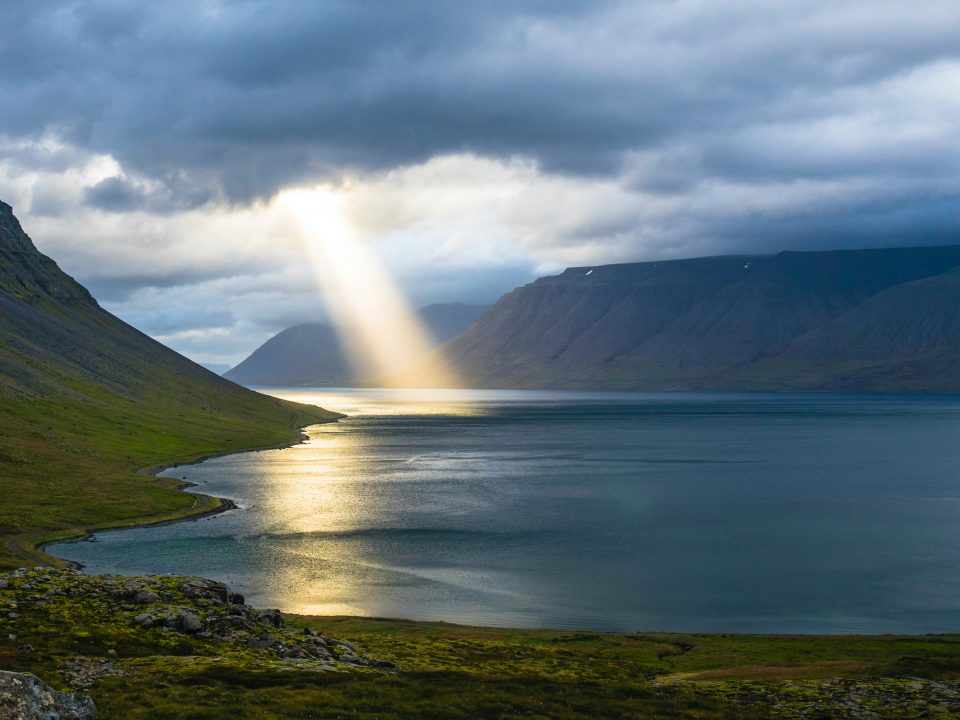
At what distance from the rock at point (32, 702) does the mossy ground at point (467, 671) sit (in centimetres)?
195

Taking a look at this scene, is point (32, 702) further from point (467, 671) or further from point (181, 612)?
point (467, 671)

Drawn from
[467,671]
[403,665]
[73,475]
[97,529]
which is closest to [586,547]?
[403,665]

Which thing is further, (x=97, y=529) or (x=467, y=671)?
(x=97, y=529)

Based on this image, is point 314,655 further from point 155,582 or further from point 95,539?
point 95,539

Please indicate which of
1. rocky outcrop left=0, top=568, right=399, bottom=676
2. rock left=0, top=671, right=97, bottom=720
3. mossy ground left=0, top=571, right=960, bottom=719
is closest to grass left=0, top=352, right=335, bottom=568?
rocky outcrop left=0, top=568, right=399, bottom=676

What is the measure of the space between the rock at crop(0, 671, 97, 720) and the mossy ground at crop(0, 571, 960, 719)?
1948mm

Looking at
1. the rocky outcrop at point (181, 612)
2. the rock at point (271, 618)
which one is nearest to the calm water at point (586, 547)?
the rock at point (271, 618)

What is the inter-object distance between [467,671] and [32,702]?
2379cm

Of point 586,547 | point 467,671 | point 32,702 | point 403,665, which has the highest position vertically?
point 32,702

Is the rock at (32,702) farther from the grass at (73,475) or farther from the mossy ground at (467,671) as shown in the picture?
the grass at (73,475)

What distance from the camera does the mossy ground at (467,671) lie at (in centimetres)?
3866

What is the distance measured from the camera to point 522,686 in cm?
4362

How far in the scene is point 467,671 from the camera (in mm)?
48406

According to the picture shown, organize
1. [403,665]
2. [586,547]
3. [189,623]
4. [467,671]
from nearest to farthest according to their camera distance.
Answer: [467,671], [189,623], [403,665], [586,547]
